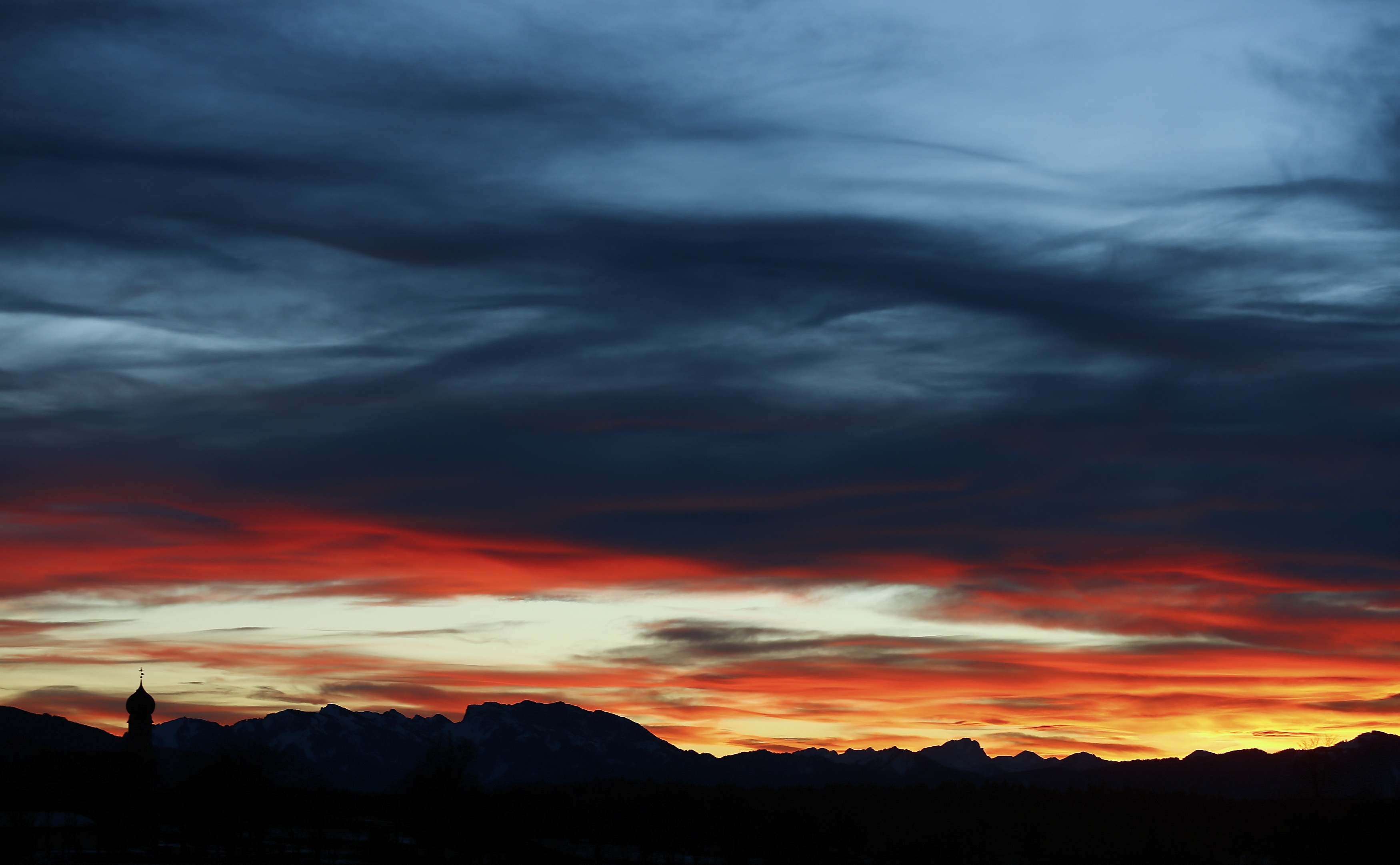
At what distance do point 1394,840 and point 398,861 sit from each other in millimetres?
139823

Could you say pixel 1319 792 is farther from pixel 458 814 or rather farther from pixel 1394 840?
pixel 458 814

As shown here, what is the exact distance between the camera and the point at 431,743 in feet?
655

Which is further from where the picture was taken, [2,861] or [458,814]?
[458,814]

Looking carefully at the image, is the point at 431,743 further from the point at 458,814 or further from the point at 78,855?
the point at 78,855

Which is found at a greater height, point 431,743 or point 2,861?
point 431,743

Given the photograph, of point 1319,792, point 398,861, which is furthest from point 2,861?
point 1319,792

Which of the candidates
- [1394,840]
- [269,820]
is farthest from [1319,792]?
[269,820]

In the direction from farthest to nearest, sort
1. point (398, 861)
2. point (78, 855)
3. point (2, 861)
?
point (398, 861) < point (78, 855) < point (2, 861)

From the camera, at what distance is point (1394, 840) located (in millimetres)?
199125

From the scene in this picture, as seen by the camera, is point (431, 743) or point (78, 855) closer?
point (78, 855)

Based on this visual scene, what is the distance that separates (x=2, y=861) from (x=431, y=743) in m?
59.6

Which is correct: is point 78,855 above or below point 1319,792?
below

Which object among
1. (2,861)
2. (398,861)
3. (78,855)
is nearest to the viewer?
(2,861)

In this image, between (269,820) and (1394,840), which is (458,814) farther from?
(1394,840)
